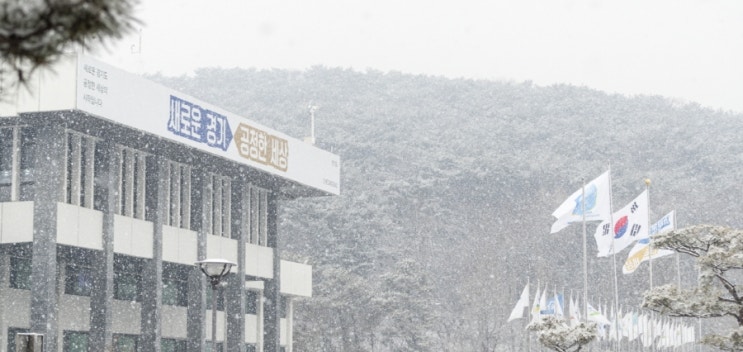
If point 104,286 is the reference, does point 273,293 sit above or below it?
above

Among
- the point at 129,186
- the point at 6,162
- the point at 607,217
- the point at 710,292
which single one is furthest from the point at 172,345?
the point at 710,292

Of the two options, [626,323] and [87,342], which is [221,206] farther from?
[626,323]

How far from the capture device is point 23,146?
26188 mm

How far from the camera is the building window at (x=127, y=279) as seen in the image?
30.4m

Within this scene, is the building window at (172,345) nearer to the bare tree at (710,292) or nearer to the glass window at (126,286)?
the glass window at (126,286)

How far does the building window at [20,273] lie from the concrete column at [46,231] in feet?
7.03

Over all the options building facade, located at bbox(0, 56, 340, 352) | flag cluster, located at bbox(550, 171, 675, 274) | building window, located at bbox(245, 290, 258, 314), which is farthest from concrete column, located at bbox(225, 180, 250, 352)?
flag cluster, located at bbox(550, 171, 675, 274)

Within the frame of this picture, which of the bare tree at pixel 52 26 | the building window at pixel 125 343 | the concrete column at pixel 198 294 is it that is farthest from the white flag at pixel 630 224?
the bare tree at pixel 52 26

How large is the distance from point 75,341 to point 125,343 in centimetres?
218

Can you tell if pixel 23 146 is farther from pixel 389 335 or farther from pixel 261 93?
pixel 261 93

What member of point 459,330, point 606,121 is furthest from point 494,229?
point 606,121

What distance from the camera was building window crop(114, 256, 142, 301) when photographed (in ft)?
99.7

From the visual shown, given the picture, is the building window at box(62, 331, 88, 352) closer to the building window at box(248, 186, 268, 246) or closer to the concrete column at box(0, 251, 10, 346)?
the concrete column at box(0, 251, 10, 346)

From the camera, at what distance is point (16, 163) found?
2595cm
